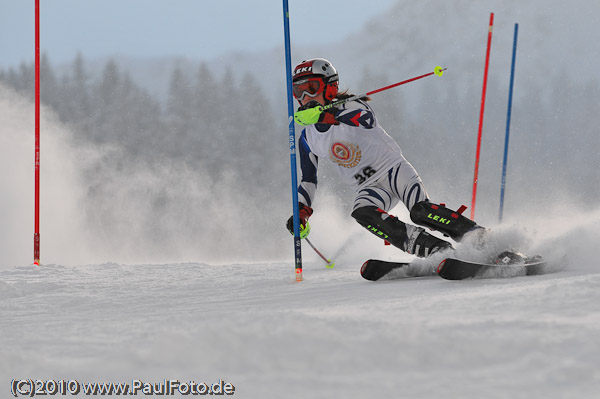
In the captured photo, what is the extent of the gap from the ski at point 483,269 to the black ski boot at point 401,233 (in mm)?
328

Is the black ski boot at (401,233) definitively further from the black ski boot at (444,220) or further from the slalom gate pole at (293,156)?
the slalom gate pole at (293,156)

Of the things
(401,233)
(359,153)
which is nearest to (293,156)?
(359,153)

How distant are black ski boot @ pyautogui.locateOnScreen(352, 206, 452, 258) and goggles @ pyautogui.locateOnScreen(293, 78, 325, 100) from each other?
2.55 ft

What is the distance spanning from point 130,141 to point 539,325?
19.3m

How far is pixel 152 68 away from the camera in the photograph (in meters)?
86.0

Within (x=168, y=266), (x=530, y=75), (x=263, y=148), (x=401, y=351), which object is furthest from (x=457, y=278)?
(x=530, y=75)

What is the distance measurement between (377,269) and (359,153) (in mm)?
794

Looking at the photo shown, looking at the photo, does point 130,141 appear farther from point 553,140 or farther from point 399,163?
point 553,140

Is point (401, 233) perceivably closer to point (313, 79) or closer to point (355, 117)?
point (355, 117)

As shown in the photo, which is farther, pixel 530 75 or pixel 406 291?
Answer: pixel 530 75

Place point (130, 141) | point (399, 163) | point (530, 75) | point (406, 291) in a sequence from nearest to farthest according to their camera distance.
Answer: point (406, 291)
point (399, 163)
point (130, 141)
point (530, 75)

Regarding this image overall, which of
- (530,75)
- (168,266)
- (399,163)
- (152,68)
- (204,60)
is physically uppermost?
(152,68)

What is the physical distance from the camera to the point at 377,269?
255 cm

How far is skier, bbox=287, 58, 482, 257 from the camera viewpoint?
2.88m
